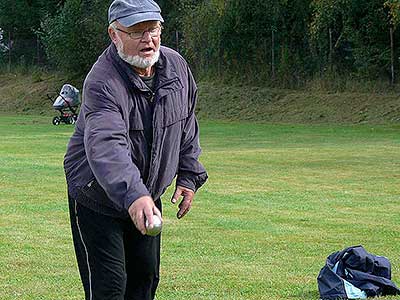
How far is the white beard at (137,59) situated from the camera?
18.3 feet

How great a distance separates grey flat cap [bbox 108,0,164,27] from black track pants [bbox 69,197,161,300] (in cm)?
106

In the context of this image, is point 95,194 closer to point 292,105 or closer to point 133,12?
point 133,12

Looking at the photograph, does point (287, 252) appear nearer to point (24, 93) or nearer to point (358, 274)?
point (358, 274)

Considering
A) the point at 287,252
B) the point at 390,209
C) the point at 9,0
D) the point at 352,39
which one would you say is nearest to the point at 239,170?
the point at 390,209

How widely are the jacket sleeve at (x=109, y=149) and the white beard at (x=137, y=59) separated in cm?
21

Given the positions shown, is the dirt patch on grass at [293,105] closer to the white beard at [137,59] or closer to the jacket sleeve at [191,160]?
the jacket sleeve at [191,160]

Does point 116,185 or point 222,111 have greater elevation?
point 116,185

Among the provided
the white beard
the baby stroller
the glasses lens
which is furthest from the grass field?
the baby stroller

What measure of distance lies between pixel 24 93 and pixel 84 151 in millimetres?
54599

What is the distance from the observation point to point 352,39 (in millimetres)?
42031

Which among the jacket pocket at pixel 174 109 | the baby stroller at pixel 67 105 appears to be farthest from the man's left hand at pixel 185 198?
the baby stroller at pixel 67 105

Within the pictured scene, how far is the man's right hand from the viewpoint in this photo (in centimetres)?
491

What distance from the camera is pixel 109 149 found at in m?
5.30

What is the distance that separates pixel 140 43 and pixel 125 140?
0.53m
